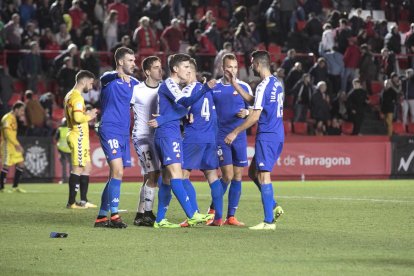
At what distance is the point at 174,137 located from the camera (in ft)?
46.1

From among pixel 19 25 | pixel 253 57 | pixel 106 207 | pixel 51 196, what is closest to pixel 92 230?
pixel 106 207

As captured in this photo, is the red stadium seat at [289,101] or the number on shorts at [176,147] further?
the red stadium seat at [289,101]

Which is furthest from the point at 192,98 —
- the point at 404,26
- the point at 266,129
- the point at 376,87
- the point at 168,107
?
the point at 404,26

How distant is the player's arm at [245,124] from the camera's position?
13.7 meters

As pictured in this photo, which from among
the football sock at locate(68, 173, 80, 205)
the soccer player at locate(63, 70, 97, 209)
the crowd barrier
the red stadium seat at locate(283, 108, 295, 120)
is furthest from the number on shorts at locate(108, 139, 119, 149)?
the red stadium seat at locate(283, 108, 295, 120)

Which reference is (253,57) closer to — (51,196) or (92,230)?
(92,230)

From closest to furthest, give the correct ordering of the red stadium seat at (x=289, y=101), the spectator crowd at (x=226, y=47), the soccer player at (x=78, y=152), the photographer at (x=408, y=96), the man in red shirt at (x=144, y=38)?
the soccer player at (x=78, y=152), the spectator crowd at (x=226, y=47), the man in red shirt at (x=144, y=38), the photographer at (x=408, y=96), the red stadium seat at (x=289, y=101)

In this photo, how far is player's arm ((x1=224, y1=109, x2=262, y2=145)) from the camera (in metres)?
13.7

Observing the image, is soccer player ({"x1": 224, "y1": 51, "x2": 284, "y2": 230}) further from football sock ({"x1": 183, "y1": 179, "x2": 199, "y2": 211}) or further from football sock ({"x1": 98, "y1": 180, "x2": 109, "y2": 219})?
football sock ({"x1": 98, "y1": 180, "x2": 109, "y2": 219})

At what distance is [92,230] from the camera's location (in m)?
14.0

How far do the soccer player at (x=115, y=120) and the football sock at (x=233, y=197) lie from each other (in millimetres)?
1555

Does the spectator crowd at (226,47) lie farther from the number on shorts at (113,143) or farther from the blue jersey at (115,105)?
the number on shorts at (113,143)

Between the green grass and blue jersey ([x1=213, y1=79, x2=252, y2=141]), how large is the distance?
1462mm

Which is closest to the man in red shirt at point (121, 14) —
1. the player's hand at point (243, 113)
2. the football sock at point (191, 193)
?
the player's hand at point (243, 113)
